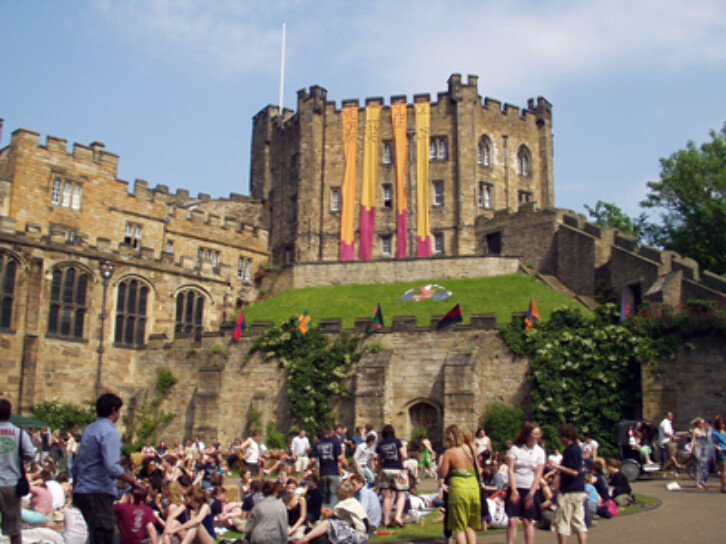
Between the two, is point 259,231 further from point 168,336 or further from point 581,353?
point 581,353

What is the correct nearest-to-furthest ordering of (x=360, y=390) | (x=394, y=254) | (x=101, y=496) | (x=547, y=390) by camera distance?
(x=101, y=496)
(x=547, y=390)
(x=360, y=390)
(x=394, y=254)

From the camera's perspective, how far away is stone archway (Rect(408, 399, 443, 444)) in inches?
1145

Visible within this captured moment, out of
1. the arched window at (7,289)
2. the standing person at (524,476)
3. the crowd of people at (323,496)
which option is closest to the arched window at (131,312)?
the arched window at (7,289)

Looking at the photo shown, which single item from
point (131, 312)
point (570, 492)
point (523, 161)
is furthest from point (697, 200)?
point (570, 492)

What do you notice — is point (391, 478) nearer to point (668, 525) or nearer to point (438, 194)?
point (668, 525)

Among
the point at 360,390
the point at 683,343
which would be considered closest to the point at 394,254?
the point at 360,390

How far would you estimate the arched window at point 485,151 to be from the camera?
51438 millimetres

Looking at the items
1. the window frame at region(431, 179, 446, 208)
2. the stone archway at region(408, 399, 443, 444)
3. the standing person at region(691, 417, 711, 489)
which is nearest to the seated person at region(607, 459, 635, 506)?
the standing person at region(691, 417, 711, 489)

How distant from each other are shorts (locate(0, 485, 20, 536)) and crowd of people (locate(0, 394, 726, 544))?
0.5 inches

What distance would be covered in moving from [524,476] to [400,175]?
4083cm

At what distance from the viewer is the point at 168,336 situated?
121ft

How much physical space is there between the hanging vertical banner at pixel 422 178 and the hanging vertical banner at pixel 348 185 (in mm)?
4168

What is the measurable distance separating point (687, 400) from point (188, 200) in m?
40.7

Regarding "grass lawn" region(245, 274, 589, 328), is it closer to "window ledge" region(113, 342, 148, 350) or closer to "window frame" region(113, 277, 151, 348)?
"window frame" region(113, 277, 151, 348)
